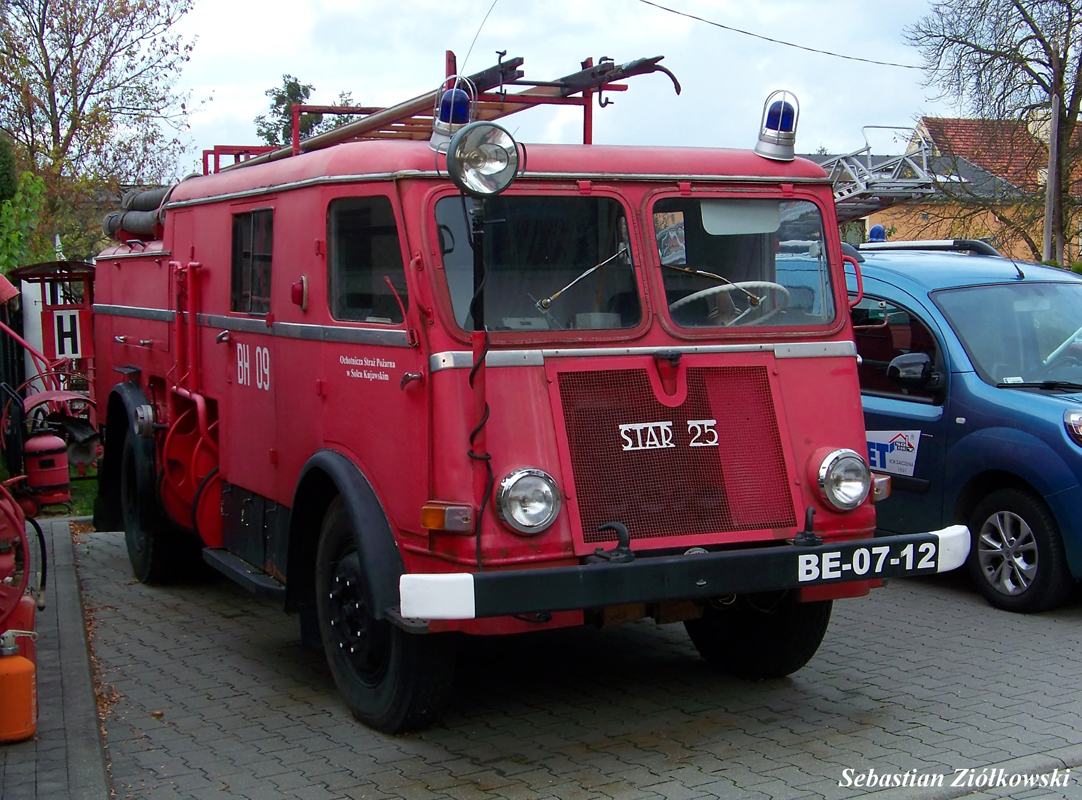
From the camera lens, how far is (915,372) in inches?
300

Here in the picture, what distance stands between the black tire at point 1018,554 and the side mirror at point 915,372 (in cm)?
81

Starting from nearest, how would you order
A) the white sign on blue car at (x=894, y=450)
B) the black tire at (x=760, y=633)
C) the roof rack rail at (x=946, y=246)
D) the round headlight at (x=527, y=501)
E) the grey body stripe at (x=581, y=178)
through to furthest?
the round headlight at (x=527, y=501) → the grey body stripe at (x=581, y=178) → the black tire at (x=760, y=633) → the white sign on blue car at (x=894, y=450) → the roof rack rail at (x=946, y=246)

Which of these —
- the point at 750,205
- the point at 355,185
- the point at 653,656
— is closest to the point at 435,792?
the point at 653,656

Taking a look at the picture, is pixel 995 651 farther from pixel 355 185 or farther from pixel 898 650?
pixel 355 185

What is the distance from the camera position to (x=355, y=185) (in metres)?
5.27

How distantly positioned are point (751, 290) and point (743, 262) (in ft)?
0.46

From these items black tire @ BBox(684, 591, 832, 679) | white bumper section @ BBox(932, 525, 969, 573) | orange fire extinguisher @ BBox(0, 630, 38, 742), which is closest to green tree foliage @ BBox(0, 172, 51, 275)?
orange fire extinguisher @ BBox(0, 630, 38, 742)

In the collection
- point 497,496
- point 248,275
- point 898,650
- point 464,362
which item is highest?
point 248,275

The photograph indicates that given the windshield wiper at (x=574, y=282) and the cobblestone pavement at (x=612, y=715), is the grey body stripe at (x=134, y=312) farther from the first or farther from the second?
the windshield wiper at (x=574, y=282)

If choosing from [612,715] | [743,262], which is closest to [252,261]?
[743,262]

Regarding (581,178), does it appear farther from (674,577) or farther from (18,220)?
(18,220)

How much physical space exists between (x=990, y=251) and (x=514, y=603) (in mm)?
6434

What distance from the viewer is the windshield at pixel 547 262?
198 inches

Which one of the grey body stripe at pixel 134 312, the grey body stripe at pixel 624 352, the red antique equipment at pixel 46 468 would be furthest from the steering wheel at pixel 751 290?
the red antique equipment at pixel 46 468
